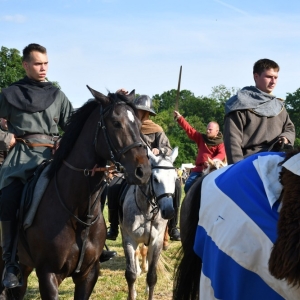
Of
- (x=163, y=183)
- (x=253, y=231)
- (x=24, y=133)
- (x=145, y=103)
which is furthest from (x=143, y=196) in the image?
(x=253, y=231)

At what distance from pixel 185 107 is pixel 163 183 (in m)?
87.9

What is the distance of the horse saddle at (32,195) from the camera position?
498cm

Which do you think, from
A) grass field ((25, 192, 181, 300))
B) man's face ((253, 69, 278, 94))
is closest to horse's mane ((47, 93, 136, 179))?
man's face ((253, 69, 278, 94))

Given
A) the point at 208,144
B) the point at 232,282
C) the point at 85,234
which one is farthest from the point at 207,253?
the point at 208,144

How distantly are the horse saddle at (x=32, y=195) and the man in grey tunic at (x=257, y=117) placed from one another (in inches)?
68.5

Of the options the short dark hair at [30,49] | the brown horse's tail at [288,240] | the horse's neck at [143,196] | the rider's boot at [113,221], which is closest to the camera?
the brown horse's tail at [288,240]

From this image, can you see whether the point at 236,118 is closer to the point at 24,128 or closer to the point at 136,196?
the point at 24,128

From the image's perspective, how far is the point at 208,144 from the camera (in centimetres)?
939

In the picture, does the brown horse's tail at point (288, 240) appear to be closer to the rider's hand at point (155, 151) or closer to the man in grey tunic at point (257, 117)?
the man in grey tunic at point (257, 117)

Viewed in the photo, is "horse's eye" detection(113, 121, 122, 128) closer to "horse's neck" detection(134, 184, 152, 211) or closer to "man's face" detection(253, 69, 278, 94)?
"man's face" detection(253, 69, 278, 94)

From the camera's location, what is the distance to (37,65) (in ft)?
17.7

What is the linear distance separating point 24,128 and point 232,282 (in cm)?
307

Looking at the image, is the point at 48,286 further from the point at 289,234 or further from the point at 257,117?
the point at 289,234

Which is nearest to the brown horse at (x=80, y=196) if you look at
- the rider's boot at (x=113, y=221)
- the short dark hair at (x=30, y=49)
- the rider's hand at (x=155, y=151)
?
the short dark hair at (x=30, y=49)
